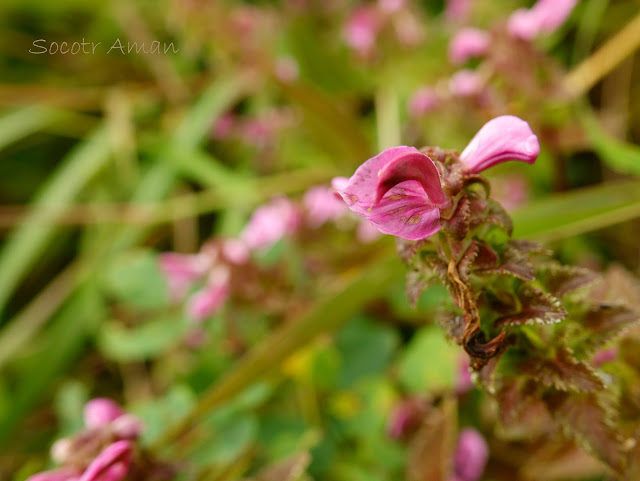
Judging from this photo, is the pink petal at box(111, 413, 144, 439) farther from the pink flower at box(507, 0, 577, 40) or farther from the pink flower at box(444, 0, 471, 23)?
the pink flower at box(444, 0, 471, 23)

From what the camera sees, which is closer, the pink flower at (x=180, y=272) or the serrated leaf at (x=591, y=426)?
the serrated leaf at (x=591, y=426)

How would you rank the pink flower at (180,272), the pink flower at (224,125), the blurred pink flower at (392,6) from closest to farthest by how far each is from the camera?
the pink flower at (180,272), the blurred pink flower at (392,6), the pink flower at (224,125)

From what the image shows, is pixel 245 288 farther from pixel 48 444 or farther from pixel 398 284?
pixel 48 444

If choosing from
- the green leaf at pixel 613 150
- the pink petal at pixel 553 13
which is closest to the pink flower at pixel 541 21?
the pink petal at pixel 553 13

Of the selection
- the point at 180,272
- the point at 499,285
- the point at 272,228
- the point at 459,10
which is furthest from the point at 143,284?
the point at 459,10

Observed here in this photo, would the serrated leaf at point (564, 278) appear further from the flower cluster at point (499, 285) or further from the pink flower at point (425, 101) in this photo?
the pink flower at point (425, 101)

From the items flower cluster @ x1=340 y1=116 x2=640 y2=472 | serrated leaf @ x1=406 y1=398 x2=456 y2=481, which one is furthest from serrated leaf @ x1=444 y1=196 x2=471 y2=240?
serrated leaf @ x1=406 y1=398 x2=456 y2=481

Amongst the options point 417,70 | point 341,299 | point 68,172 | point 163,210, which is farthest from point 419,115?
point 68,172
